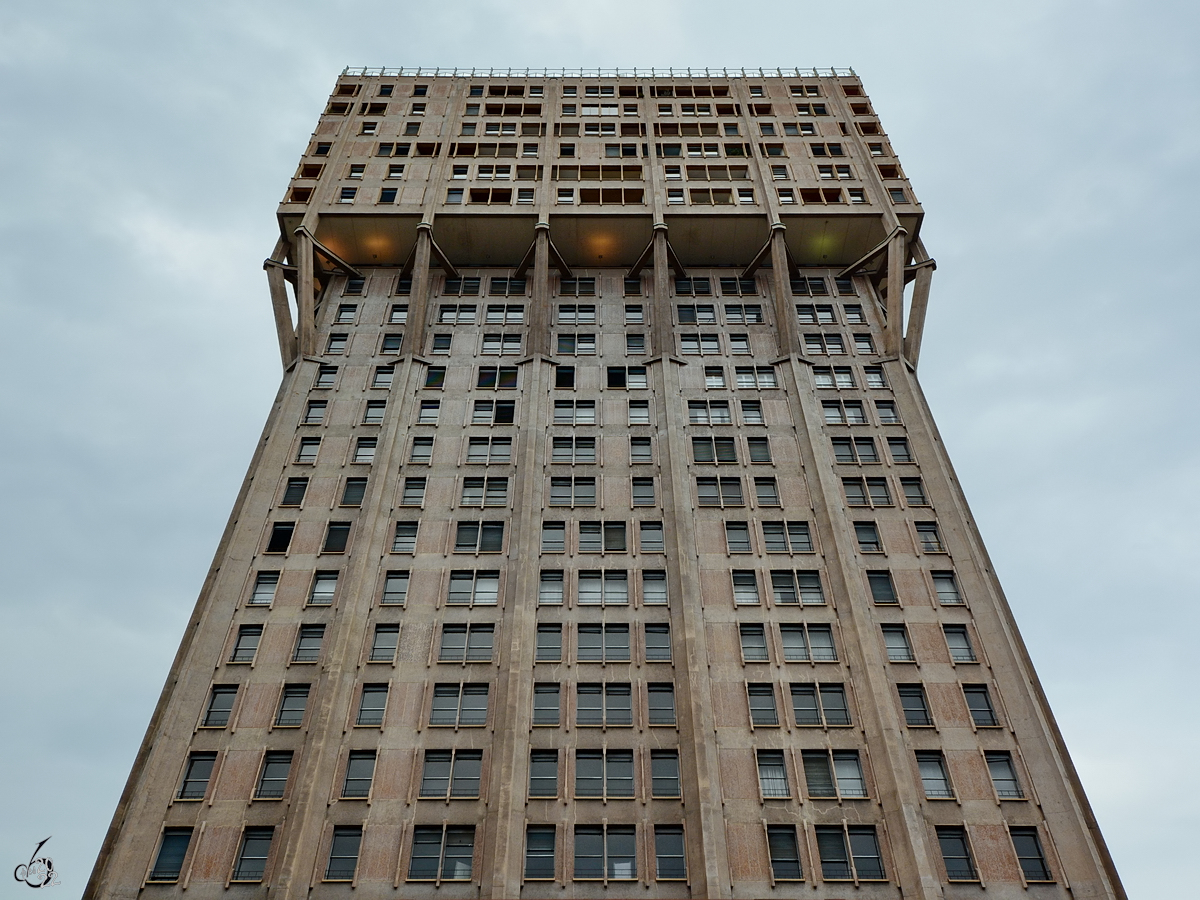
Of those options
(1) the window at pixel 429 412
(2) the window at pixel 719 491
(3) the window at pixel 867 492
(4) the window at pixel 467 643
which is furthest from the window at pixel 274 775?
(3) the window at pixel 867 492

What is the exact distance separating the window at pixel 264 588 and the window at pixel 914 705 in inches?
978

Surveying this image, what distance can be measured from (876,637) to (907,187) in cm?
3008

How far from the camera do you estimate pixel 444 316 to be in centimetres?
5144

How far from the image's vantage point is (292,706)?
34.0 meters

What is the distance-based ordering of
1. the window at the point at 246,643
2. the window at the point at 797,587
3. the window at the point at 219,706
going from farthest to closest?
the window at the point at 797,587 → the window at the point at 246,643 → the window at the point at 219,706

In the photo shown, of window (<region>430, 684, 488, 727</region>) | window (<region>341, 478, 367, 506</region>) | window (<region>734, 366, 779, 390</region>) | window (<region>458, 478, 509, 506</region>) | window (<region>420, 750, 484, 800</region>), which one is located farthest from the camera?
window (<region>734, 366, 779, 390</region>)

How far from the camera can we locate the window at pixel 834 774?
31.7 meters

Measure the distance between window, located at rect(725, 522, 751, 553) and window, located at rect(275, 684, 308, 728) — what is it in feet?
58.7

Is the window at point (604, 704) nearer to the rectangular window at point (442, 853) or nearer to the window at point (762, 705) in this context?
the window at point (762, 705)

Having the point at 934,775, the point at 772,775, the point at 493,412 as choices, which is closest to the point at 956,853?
the point at 934,775

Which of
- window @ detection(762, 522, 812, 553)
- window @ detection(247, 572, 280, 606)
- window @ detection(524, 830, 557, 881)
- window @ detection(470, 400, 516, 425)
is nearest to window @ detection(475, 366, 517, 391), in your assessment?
window @ detection(470, 400, 516, 425)

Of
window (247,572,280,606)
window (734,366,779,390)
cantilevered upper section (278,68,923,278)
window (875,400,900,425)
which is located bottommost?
window (247,572,280,606)

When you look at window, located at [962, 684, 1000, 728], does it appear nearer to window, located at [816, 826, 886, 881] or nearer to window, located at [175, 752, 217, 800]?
window, located at [816, 826, 886, 881]

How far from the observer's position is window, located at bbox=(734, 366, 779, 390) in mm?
46719
